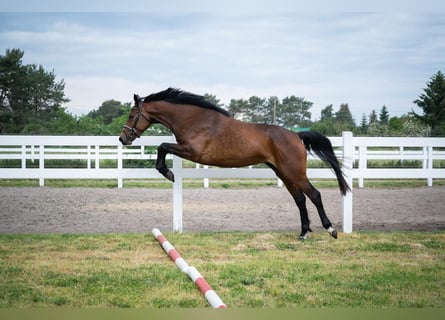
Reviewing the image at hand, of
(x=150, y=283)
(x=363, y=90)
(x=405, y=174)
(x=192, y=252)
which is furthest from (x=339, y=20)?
(x=150, y=283)

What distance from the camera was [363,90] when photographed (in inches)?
517

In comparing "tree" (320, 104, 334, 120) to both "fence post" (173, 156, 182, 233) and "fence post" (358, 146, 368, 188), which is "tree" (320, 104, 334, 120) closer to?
"fence post" (358, 146, 368, 188)

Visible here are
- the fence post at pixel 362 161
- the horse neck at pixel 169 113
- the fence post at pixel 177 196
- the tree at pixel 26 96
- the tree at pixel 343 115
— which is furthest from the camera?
the tree at pixel 343 115

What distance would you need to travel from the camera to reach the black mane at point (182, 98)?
5770 millimetres

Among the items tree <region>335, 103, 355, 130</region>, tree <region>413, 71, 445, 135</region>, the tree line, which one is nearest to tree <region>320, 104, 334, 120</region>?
tree <region>335, 103, 355, 130</region>

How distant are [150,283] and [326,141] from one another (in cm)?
315

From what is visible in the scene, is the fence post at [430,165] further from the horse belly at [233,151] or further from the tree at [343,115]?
the tree at [343,115]

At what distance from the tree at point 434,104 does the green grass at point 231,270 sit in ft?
23.9

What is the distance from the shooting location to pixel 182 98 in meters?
5.82

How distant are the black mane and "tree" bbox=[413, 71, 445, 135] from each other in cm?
818

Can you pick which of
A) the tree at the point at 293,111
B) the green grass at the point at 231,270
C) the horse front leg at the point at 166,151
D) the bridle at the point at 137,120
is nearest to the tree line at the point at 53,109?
the bridle at the point at 137,120

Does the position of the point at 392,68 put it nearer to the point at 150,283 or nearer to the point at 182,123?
the point at 182,123

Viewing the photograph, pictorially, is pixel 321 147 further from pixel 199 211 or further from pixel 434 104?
pixel 434 104

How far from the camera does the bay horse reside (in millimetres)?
5520
